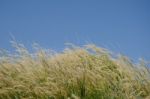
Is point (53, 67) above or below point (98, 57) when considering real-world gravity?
below

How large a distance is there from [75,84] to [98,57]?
2.68 ft

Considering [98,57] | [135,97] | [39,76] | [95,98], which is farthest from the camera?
[98,57]

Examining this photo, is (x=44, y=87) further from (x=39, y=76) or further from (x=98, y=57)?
(x=98, y=57)

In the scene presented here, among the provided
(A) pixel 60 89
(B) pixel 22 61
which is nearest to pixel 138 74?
(A) pixel 60 89

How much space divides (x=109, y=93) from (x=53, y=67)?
0.86 meters

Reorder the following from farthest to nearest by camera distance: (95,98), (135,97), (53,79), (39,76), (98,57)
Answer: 1. (98,57)
2. (39,76)
3. (53,79)
4. (95,98)
5. (135,97)

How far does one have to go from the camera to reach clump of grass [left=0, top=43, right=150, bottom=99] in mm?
3363

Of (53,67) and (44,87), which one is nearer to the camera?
(44,87)

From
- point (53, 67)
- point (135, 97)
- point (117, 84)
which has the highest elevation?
point (53, 67)

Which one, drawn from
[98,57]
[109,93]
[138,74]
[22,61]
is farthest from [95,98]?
[22,61]

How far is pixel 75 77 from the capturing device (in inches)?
138

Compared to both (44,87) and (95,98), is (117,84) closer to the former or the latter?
(95,98)

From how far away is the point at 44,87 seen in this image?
3395 millimetres

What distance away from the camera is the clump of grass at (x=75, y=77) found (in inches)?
132
